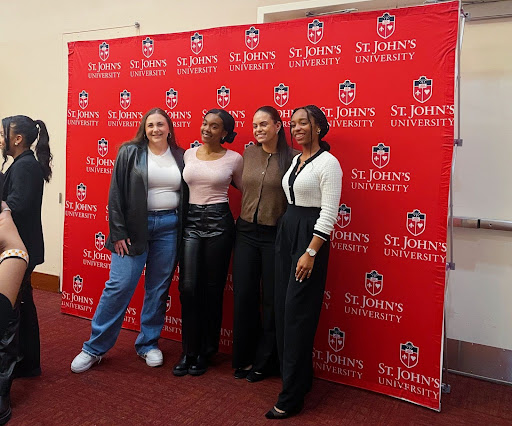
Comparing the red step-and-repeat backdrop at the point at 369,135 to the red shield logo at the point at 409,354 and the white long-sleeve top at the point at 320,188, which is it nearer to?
the red shield logo at the point at 409,354

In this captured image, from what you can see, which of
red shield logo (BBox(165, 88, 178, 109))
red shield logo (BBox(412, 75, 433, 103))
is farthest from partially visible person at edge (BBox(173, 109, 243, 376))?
red shield logo (BBox(412, 75, 433, 103))

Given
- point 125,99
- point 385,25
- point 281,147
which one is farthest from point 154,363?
point 385,25

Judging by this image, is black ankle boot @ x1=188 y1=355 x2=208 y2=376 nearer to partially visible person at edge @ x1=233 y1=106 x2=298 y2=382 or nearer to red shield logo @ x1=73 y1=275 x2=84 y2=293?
partially visible person at edge @ x1=233 y1=106 x2=298 y2=382

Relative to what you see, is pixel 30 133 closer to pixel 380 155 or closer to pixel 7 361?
pixel 7 361

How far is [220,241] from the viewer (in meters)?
2.60

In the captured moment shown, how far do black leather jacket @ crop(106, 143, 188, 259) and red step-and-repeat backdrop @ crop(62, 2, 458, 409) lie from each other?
517 mm

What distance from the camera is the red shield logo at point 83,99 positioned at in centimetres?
346

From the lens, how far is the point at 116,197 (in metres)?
2.65

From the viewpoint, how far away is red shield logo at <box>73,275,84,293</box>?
11.7 ft

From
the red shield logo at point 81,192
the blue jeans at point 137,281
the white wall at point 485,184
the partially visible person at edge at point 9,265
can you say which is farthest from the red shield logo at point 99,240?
the white wall at point 485,184

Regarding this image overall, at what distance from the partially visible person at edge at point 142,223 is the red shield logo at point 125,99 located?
0.64 meters

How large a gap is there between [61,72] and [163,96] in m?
1.57

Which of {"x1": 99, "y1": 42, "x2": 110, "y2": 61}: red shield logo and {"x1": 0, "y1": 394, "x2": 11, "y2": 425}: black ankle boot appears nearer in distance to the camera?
{"x1": 0, "y1": 394, "x2": 11, "y2": 425}: black ankle boot

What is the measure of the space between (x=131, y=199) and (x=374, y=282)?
4.80 feet
